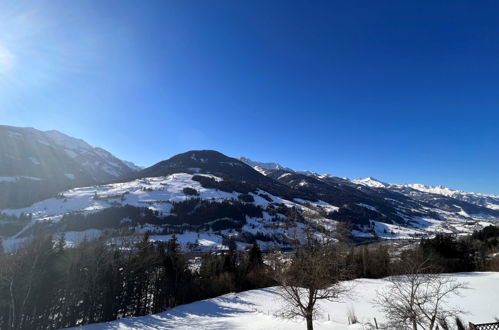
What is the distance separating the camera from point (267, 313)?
39594 millimetres

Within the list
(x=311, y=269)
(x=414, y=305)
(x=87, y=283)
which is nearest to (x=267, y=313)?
(x=414, y=305)

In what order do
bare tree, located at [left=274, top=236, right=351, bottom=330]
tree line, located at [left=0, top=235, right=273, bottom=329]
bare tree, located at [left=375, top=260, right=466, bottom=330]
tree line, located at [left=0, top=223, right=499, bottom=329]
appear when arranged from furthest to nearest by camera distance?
tree line, located at [left=0, top=235, right=273, bottom=329] → tree line, located at [left=0, top=223, right=499, bottom=329] → bare tree, located at [left=375, top=260, right=466, bottom=330] → bare tree, located at [left=274, top=236, right=351, bottom=330]

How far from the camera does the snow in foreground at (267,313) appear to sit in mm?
30484

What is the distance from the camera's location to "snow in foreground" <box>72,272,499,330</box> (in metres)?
30.5

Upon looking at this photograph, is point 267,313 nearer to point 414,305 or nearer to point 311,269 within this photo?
point 414,305

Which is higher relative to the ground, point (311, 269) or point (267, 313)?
point (311, 269)

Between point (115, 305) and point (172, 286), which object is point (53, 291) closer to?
point (115, 305)

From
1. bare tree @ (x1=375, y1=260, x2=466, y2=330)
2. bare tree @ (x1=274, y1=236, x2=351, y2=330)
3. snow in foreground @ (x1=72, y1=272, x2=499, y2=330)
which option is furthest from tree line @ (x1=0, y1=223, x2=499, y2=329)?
snow in foreground @ (x1=72, y1=272, x2=499, y2=330)

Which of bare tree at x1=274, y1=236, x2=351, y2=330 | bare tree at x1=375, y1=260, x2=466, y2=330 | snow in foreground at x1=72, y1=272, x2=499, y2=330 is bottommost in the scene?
snow in foreground at x1=72, y1=272, x2=499, y2=330

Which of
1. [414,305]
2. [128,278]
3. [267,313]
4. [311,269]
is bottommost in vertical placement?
[267,313]

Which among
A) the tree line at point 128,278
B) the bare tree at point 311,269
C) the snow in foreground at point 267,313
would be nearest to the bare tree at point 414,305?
the tree line at point 128,278

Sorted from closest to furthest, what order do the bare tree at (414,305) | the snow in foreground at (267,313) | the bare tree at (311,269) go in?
the bare tree at (311,269) < the bare tree at (414,305) < the snow in foreground at (267,313)

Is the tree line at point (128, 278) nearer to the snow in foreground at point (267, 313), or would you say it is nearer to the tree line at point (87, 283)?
the tree line at point (87, 283)

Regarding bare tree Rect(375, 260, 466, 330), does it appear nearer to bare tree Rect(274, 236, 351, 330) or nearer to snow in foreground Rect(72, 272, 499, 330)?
bare tree Rect(274, 236, 351, 330)
